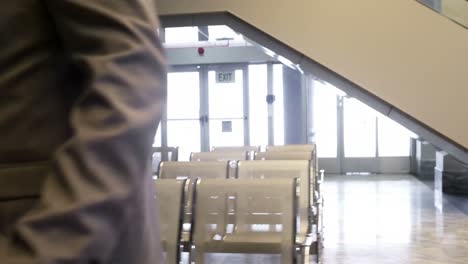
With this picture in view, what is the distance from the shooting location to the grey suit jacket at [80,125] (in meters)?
0.52

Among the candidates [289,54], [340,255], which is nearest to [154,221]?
[340,255]

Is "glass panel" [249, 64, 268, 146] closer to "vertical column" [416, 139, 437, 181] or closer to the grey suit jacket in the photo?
"vertical column" [416, 139, 437, 181]

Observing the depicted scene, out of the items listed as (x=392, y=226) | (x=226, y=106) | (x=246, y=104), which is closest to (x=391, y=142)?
(x=246, y=104)

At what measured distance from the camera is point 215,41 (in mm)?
11812

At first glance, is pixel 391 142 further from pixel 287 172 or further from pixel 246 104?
pixel 287 172

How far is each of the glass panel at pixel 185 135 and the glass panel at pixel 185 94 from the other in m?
0.18

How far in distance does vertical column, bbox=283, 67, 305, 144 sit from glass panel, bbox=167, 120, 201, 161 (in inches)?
90.7

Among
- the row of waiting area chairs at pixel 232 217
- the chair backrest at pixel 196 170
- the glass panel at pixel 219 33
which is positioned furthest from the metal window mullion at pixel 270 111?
the row of waiting area chairs at pixel 232 217

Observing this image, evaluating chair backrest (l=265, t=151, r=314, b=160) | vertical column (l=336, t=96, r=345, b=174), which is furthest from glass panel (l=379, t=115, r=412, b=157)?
chair backrest (l=265, t=151, r=314, b=160)

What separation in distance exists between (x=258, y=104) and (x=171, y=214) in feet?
30.5

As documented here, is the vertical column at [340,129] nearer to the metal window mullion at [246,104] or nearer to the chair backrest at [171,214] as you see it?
the metal window mullion at [246,104]

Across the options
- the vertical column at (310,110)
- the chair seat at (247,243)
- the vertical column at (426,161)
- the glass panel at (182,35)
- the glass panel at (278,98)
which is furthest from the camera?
the glass panel at (182,35)

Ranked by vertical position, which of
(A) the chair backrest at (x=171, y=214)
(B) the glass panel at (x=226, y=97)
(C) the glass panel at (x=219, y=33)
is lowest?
(A) the chair backrest at (x=171, y=214)

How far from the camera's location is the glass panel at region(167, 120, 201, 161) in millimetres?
12617
